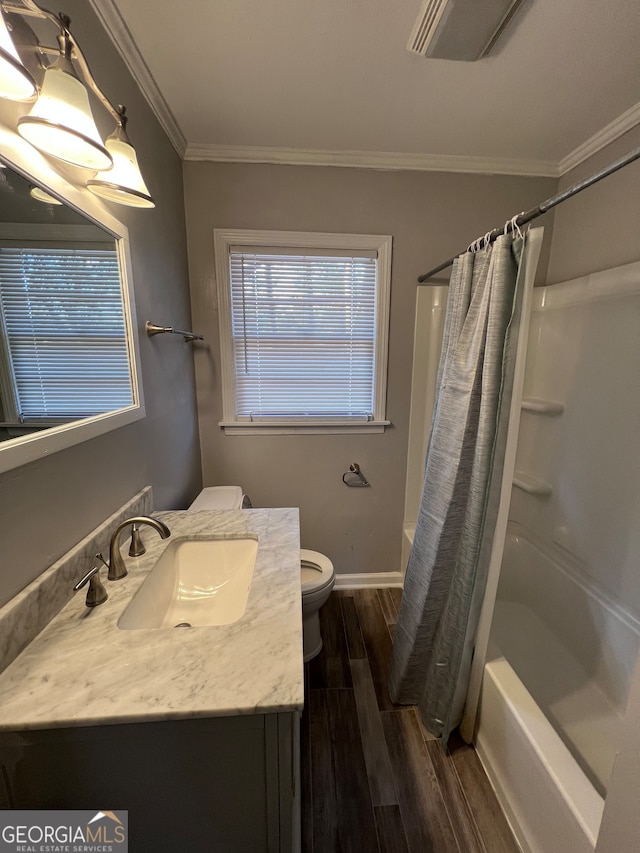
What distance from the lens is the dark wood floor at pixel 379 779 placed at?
1029mm

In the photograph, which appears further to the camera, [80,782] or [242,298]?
[242,298]

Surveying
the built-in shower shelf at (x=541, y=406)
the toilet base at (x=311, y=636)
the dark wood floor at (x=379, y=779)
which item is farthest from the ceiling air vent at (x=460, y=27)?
the dark wood floor at (x=379, y=779)

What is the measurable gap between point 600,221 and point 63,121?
83.4 inches

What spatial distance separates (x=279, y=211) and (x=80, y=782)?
2.12 m

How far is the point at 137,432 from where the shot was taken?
1.21m

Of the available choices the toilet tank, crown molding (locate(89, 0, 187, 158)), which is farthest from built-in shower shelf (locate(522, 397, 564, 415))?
crown molding (locate(89, 0, 187, 158))

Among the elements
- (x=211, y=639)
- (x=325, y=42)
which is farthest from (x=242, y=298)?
(x=211, y=639)

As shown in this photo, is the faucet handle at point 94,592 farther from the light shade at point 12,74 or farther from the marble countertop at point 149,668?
the light shade at point 12,74

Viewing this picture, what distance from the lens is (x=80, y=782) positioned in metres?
0.63

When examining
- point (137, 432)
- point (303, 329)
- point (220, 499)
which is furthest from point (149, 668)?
point (303, 329)

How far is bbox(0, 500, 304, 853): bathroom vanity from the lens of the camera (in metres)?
0.58

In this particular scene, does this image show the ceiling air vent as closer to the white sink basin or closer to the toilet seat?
the white sink basin

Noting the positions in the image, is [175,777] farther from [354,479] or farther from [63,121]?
[354,479]

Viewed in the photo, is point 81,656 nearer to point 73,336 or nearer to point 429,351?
point 73,336
